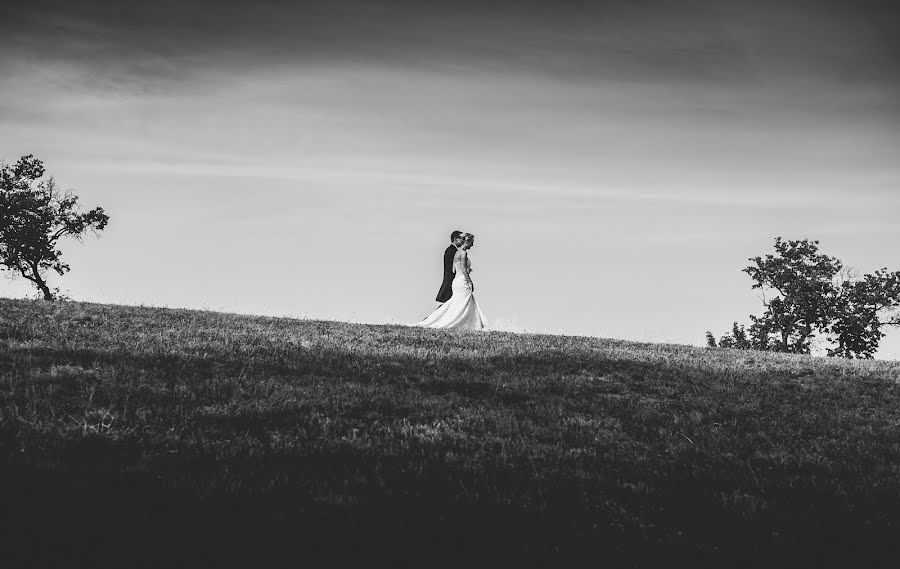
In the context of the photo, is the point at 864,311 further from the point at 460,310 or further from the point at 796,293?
the point at 460,310

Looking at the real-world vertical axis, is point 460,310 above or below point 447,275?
below

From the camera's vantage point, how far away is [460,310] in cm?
2275

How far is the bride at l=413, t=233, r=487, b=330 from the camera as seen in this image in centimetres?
2272

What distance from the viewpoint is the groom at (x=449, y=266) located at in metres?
23.6

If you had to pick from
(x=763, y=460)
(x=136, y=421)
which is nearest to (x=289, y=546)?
(x=136, y=421)

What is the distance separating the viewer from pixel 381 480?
6.30 meters

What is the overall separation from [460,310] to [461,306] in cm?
17

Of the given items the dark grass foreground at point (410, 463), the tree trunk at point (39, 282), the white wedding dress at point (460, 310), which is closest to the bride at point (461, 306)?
the white wedding dress at point (460, 310)

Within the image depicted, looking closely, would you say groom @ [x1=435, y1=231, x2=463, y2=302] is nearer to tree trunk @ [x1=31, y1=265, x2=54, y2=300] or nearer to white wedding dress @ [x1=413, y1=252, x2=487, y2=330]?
white wedding dress @ [x1=413, y1=252, x2=487, y2=330]

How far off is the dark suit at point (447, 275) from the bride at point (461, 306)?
5.2 inches

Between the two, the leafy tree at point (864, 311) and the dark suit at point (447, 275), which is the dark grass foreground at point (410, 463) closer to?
the dark suit at point (447, 275)

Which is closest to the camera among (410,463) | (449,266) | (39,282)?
(410,463)

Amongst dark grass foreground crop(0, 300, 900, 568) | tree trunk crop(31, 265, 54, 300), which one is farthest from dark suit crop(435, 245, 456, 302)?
tree trunk crop(31, 265, 54, 300)

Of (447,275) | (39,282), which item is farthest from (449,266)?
(39,282)
